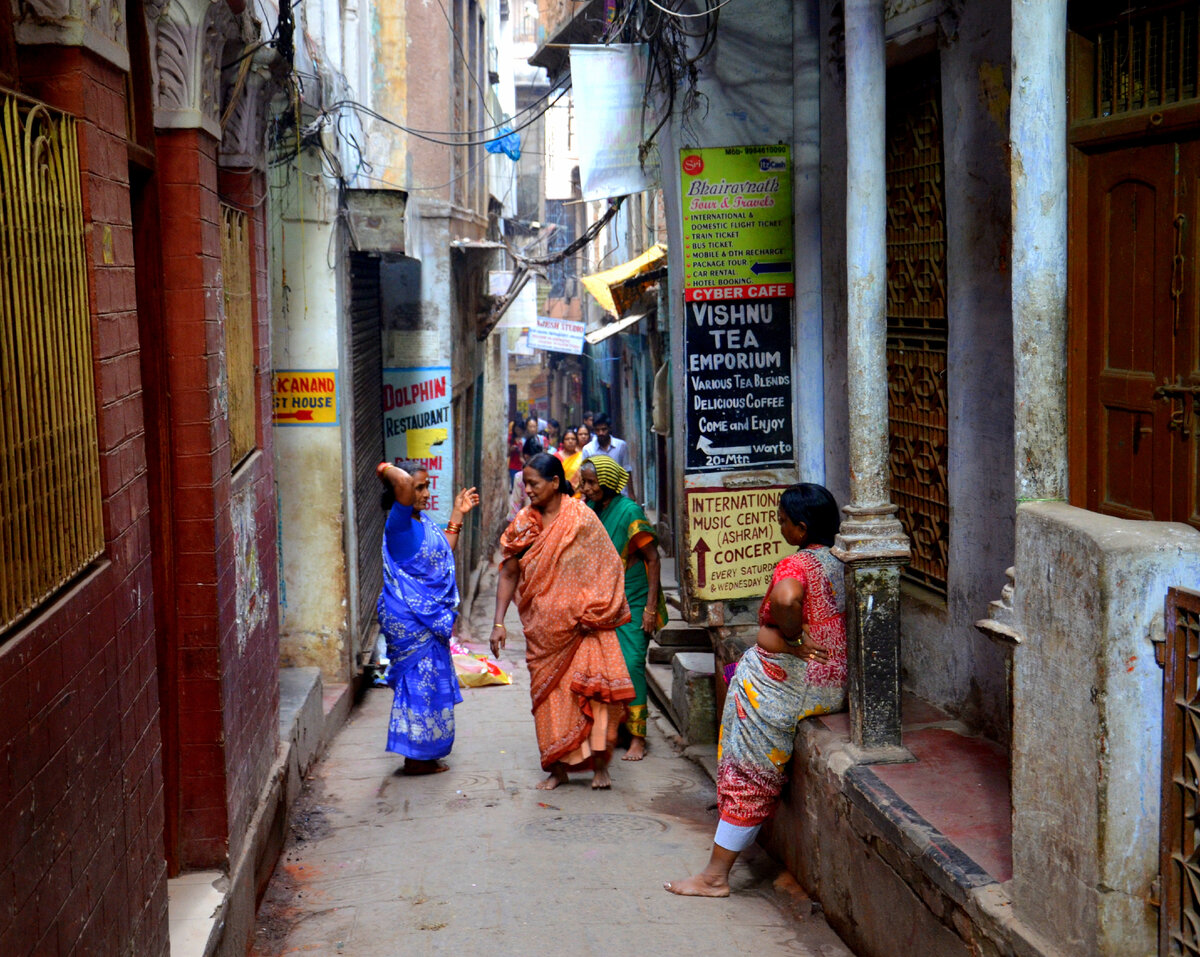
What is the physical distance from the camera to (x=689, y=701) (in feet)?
24.6

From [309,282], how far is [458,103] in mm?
7093

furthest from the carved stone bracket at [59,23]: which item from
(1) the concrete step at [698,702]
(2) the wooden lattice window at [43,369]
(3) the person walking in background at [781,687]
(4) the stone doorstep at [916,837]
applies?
(1) the concrete step at [698,702]

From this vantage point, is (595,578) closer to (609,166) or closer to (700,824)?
(700,824)

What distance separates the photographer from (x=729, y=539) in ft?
22.7

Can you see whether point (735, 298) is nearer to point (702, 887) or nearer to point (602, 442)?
point (702, 887)

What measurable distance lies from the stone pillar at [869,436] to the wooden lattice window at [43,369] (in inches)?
109

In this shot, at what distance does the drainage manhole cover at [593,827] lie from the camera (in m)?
5.86

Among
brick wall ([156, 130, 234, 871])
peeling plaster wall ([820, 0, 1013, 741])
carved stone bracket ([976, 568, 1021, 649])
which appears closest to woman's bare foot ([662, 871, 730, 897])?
peeling plaster wall ([820, 0, 1013, 741])

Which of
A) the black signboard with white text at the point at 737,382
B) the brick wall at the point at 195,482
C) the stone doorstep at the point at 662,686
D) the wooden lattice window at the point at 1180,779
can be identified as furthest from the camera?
the stone doorstep at the point at 662,686

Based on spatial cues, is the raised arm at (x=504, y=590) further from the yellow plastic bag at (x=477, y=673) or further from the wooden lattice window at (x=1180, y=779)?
the wooden lattice window at (x=1180, y=779)

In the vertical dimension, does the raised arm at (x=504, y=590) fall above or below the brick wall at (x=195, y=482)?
below

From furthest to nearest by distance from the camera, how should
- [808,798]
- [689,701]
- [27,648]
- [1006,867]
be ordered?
[689,701] < [808,798] < [1006,867] < [27,648]

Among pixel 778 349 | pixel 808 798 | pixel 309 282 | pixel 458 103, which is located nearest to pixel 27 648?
pixel 808 798

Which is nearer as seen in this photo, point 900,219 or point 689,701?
point 900,219
